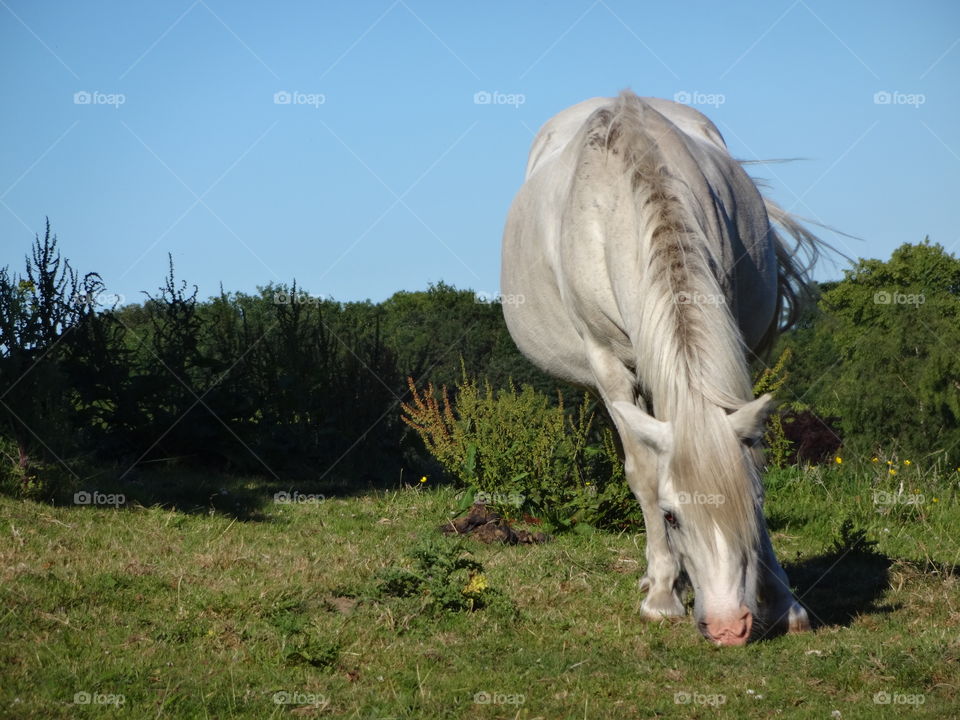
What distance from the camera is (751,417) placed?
364cm

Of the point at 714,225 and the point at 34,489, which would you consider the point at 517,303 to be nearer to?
the point at 714,225

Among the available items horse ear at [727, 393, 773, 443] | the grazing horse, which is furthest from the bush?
horse ear at [727, 393, 773, 443]

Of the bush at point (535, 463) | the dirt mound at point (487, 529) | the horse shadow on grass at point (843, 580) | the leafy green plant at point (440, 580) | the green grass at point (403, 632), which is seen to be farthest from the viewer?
the bush at point (535, 463)

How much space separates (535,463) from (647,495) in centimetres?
253

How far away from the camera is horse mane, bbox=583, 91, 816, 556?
3637mm

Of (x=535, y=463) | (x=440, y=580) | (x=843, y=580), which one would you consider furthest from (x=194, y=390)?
(x=843, y=580)

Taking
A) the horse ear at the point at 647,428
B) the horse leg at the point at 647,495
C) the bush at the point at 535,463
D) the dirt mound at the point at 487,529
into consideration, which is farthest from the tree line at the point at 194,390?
the horse ear at the point at 647,428

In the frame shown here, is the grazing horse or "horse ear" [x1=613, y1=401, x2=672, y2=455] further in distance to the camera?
"horse ear" [x1=613, y1=401, x2=672, y2=455]

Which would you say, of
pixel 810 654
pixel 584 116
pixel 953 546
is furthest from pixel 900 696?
pixel 584 116

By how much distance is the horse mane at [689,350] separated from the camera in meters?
3.64

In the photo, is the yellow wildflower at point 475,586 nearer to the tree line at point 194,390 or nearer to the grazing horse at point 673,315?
the grazing horse at point 673,315

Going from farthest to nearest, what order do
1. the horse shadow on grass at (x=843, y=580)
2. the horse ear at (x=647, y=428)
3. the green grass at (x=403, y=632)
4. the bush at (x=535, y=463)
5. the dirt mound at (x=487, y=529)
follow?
the bush at (x=535, y=463) → the dirt mound at (x=487, y=529) → the horse shadow on grass at (x=843, y=580) → the horse ear at (x=647, y=428) → the green grass at (x=403, y=632)

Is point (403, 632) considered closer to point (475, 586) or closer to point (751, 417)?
point (475, 586)

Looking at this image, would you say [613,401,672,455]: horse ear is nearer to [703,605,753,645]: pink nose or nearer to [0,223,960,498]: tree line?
[703,605,753,645]: pink nose
